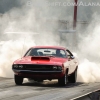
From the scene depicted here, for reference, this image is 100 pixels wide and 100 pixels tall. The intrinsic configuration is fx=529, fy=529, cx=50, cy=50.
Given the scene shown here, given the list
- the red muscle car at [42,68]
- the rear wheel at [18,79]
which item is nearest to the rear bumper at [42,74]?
the red muscle car at [42,68]

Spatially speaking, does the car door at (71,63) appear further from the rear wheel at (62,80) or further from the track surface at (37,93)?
the track surface at (37,93)

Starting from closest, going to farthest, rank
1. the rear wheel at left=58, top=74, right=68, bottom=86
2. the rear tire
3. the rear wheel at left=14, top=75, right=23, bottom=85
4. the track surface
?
1. the track surface
2. the rear wheel at left=58, top=74, right=68, bottom=86
3. the rear wheel at left=14, top=75, right=23, bottom=85
4. the rear tire

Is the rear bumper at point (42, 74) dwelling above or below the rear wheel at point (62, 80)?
above

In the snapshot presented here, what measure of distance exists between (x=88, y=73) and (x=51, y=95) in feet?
21.5

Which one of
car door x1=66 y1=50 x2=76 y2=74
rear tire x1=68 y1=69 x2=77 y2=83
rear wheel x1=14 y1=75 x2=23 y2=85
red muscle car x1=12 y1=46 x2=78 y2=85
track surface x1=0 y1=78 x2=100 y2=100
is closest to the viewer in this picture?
track surface x1=0 y1=78 x2=100 y2=100

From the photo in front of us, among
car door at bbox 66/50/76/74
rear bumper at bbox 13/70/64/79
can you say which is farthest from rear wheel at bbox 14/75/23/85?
car door at bbox 66/50/76/74

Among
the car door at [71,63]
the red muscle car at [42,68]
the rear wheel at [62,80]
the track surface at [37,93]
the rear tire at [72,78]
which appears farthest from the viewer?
the rear tire at [72,78]

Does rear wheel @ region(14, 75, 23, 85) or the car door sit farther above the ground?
the car door

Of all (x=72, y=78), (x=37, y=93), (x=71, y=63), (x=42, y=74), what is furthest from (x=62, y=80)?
(x=37, y=93)

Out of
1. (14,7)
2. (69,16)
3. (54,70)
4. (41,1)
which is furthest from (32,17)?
A: (54,70)

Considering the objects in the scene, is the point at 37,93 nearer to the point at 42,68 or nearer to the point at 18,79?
the point at 42,68

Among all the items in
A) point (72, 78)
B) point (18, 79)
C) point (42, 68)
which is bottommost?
point (72, 78)

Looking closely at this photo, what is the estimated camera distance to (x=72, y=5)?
5000cm

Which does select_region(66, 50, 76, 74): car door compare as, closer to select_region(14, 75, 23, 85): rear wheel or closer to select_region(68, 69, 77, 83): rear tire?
select_region(68, 69, 77, 83): rear tire
